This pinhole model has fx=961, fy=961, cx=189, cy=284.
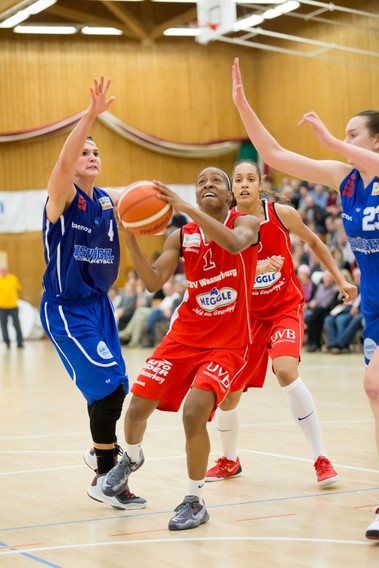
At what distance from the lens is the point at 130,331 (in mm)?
20266

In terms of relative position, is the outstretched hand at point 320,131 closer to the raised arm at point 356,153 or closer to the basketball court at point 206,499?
the raised arm at point 356,153

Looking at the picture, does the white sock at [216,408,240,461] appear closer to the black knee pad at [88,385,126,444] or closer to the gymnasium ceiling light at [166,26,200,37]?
the black knee pad at [88,385,126,444]

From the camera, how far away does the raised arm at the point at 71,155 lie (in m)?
5.12

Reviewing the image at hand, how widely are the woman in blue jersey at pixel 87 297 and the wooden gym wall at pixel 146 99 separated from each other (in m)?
18.1

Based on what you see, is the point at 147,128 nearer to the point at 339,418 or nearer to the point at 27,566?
the point at 339,418

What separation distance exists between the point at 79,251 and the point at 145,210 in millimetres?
818

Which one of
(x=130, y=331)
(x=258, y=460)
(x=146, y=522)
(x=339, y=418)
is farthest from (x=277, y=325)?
(x=130, y=331)

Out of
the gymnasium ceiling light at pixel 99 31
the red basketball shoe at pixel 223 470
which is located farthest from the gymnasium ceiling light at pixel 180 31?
the red basketball shoe at pixel 223 470

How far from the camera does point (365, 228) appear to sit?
468 centimetres

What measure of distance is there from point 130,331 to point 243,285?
15219 millimetres

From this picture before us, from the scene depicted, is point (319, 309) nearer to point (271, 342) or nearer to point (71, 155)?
point (271, 342)

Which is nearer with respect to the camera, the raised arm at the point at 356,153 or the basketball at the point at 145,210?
the raised arm at the point at 356,153

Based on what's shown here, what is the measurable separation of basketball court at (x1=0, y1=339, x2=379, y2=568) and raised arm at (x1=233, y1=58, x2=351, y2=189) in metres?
1.78

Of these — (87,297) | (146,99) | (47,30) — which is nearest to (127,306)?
(146,99)
